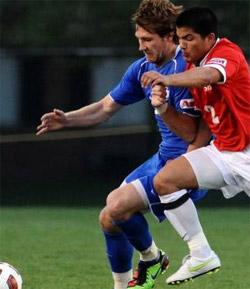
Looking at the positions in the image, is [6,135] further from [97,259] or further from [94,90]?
[97,259]

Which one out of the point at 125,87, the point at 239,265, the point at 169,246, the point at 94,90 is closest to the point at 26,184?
the point at 94,90

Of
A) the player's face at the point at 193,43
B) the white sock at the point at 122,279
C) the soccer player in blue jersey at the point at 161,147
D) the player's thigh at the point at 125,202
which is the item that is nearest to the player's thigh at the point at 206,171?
the soccer player in blue jersey at the point at 161,147

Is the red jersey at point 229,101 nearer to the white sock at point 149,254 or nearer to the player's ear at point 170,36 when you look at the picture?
the player's ear at point 170,36

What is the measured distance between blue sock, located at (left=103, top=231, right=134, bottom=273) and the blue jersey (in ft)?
2.14

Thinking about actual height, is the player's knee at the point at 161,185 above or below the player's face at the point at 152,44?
below

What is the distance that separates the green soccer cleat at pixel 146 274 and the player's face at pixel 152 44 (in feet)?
4.74

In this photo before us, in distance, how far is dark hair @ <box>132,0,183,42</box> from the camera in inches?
287

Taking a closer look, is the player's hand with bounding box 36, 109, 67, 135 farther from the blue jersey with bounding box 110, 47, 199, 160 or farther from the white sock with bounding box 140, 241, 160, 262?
the white sock with bounding box 140, 241, 160, 262

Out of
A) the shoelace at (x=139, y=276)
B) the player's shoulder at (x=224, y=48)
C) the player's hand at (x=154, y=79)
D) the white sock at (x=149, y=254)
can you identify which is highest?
the player's shoulder at (x=224, y=48)

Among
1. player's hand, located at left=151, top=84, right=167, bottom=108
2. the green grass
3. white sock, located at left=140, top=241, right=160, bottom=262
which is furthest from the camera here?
the green grass

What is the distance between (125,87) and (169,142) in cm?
56

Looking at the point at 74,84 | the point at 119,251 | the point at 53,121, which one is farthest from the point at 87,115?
the point at 74,84

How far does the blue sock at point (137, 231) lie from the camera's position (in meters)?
7.46

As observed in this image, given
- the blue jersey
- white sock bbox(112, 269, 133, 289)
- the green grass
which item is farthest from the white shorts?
the green grass
